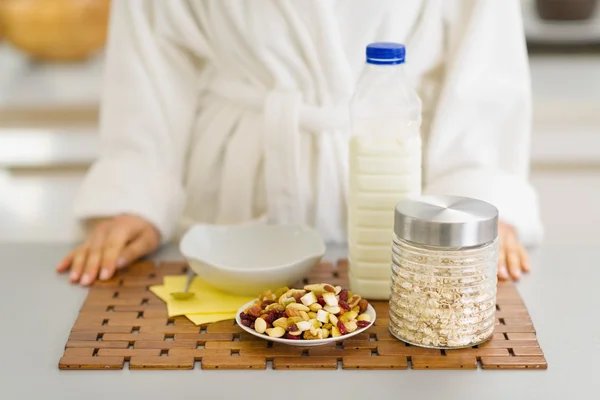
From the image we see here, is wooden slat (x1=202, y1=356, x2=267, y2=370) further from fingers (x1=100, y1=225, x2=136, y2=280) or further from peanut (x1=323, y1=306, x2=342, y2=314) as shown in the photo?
fingers (x1=100, y1=225, x2=136, y2=280)

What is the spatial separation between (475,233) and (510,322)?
17cm

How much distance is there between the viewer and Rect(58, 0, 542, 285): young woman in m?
1.24

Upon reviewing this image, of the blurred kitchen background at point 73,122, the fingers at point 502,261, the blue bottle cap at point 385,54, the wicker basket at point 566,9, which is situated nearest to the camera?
the blue bottle cap at point 385,54

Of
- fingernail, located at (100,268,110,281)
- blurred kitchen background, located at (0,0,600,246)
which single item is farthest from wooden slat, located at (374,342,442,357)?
blurred kitchen background, located at (0,0,600,246)

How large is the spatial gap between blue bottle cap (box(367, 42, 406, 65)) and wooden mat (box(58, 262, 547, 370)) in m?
0.28

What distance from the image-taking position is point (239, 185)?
1348mm

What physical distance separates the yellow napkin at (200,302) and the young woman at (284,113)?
0.10 metres

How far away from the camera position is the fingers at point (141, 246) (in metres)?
1.22

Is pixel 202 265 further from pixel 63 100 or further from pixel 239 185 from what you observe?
pixel 63 100

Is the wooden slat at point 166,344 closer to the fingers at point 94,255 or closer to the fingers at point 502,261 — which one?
the fingers at point 94,255

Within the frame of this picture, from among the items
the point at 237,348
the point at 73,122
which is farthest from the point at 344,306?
the point at 73,122

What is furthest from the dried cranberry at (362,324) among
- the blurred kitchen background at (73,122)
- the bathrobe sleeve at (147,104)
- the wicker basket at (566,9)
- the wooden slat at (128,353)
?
the wicker basket at (566,9)

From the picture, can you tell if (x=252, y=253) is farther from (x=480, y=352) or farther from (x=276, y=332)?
(x=480, y=352)

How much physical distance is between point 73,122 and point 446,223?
3.80 feet
